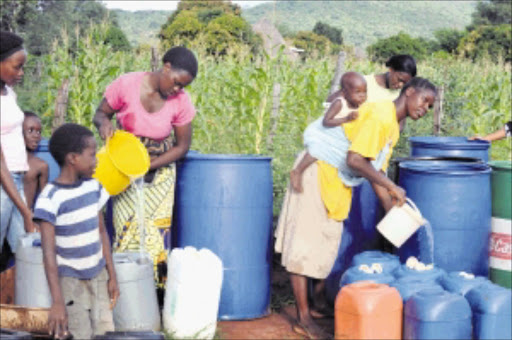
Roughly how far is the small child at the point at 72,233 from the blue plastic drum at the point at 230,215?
3.83 ft

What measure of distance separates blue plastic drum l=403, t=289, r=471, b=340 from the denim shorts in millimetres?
2046

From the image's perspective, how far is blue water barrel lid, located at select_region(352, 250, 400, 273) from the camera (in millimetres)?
3939

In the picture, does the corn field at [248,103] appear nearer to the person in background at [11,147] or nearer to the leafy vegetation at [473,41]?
the person in background at [11,147]

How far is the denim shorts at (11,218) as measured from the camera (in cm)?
377

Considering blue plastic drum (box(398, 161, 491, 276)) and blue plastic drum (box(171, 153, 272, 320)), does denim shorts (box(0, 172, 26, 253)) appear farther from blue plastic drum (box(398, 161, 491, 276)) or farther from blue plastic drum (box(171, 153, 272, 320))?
blue plastic drum (box(398, 161, 491, 276))

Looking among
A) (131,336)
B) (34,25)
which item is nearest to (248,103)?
(131,336)

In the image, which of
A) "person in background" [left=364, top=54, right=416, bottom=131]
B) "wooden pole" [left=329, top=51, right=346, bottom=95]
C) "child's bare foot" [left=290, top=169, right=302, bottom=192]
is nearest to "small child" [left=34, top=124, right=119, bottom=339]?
"child's bare foot" [left=290, top=169, right=302, bottom=192]

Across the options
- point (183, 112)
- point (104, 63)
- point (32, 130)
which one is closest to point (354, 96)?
point (183, 112)

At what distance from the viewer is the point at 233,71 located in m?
9.41

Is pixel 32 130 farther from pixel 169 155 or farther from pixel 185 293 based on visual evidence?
pixel 185 293

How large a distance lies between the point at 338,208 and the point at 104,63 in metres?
5.15

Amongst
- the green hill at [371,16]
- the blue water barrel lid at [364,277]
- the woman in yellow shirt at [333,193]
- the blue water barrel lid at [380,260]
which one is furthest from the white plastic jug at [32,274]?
the green hill at [371,16]

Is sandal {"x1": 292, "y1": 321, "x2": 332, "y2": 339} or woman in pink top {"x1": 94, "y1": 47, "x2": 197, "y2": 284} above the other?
woman in pink top {"x1": 94, "y1": 47, "x2": 197, "y2": 284}

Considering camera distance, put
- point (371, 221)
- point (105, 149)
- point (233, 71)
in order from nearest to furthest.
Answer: point (105, 149) → point (371, 221) → point (233, 71)
